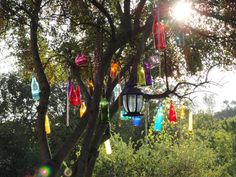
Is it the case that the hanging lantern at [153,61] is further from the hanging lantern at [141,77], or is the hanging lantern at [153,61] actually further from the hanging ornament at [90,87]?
the hanging ornament at [90,87]

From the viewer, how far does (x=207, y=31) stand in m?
10.2

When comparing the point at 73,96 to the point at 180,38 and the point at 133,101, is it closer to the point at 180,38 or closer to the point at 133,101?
the point at 180,38

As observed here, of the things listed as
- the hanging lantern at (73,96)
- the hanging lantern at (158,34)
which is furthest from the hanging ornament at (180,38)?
the hanging lantern at (73,96)

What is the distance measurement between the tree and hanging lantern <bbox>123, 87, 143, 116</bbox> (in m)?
0.20

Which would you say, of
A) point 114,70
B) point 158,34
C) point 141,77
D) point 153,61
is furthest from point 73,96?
point 158,34

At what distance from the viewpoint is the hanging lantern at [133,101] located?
7488 millimetres

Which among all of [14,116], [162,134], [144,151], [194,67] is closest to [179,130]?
[162,134]

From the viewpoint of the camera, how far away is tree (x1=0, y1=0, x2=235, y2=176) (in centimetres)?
839

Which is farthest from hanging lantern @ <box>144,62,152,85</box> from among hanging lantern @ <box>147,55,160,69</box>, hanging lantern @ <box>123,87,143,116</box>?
hanging lantern @ <box>123,87,143,116</box>

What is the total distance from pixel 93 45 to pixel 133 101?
3346 mm

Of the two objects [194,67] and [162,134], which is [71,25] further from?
[162,134]

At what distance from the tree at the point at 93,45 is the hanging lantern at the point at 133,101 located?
A: 0.20m

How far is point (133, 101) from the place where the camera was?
748 cm

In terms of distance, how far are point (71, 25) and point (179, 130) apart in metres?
11.6
